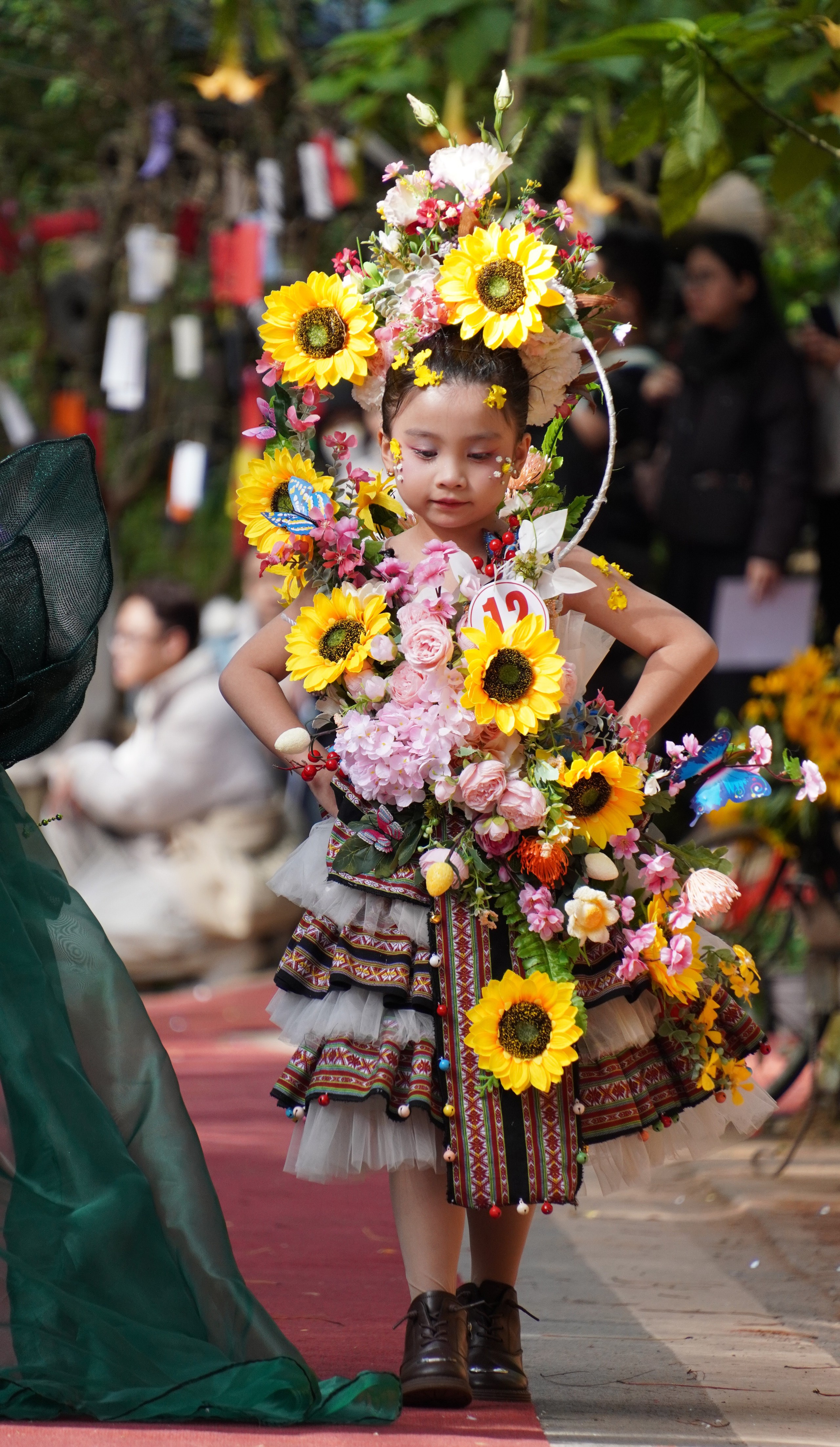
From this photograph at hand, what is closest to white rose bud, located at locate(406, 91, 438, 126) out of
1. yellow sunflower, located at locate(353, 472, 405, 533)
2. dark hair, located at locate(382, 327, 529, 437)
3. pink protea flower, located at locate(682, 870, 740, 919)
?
dark hair, located at locate(382, 327, 529, 437)

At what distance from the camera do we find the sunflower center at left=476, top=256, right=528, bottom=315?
2.43 meters

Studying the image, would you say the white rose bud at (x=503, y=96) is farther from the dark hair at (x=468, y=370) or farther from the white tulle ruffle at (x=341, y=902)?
the white tulle ruffle at (x=341, y=902)

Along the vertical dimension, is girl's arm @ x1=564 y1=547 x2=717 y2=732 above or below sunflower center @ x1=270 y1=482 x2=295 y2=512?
below

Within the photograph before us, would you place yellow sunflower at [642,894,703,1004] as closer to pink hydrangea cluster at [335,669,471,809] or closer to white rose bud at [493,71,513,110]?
pink hydrangea cluster at [335,669,471,809]

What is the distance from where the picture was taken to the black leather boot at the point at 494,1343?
7.79 ft

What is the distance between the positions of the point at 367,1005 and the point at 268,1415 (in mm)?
534

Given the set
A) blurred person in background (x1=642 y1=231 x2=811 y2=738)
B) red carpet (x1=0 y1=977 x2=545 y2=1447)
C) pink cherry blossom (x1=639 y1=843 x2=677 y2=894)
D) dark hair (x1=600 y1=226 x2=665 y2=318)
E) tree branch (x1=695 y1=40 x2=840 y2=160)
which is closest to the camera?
red carpet (x1=0 y1=977 x2=545 y2=1447)

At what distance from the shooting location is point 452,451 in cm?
248

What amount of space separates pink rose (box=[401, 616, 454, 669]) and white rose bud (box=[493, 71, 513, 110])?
0.75 metres

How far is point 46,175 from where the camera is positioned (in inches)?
348

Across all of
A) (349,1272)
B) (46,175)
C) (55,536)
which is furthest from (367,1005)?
(46,175)

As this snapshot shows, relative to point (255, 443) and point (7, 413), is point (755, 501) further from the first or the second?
point (7, 413)

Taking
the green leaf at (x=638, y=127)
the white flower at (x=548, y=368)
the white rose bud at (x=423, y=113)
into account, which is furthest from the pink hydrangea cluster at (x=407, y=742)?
the green leaf at (x=638, y=127)

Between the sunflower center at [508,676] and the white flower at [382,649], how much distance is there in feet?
0.51
